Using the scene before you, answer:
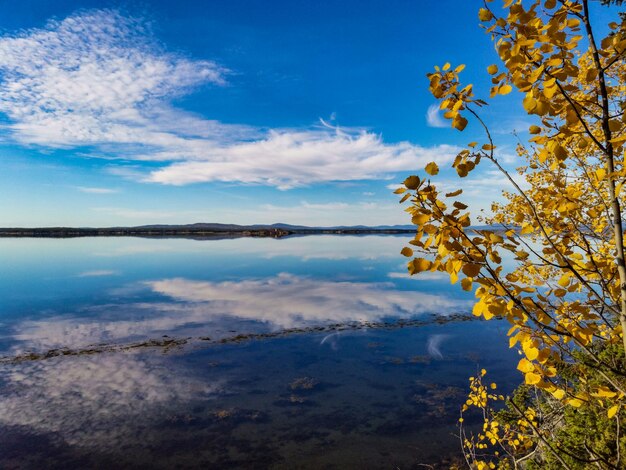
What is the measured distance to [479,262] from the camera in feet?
6.76

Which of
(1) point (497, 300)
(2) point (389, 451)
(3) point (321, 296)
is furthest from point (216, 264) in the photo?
(1) point (497, 300)

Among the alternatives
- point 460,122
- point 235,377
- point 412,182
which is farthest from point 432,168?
point 235,377

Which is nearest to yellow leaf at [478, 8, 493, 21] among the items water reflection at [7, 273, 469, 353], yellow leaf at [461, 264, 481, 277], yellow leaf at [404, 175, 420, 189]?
yellow leaf at [404, 175, 420, 189]

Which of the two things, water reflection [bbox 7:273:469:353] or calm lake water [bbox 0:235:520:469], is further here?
water reflection [bbox 7:273:469:353]

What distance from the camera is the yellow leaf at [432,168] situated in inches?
77.5

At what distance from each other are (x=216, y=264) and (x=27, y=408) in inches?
1623

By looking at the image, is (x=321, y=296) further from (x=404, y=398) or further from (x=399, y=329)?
(x=404, y=398)

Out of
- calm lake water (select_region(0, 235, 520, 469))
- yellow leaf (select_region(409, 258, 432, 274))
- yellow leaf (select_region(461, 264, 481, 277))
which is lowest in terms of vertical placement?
calm lake water (select_region(0, 235, 520, 469))

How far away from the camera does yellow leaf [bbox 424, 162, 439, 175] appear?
1.97m

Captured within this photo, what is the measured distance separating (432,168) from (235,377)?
50.3 ft

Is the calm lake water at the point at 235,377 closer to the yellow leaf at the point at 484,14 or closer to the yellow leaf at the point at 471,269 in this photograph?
the yellow leaf at the point at 471,269

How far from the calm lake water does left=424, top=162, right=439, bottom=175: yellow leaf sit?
33.8 feet

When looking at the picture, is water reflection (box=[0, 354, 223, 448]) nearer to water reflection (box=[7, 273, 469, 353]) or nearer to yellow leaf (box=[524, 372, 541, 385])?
water reflection (box=[7, 273, 469, 353])

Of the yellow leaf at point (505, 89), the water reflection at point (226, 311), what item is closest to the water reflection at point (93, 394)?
the water reflection at point (226, 311)
